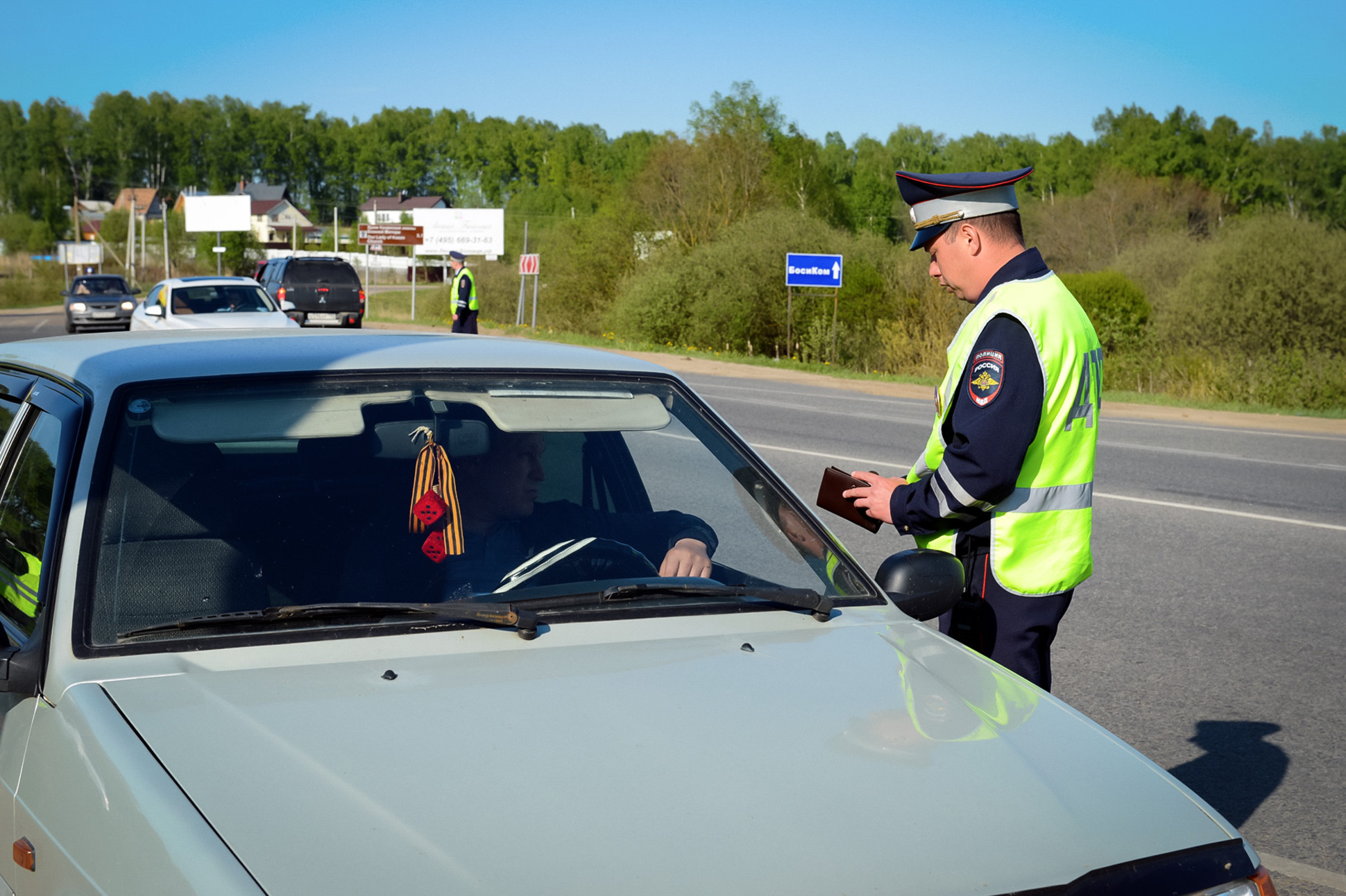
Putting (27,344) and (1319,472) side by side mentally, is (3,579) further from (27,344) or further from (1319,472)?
(1319,472)

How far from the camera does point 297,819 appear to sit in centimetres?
159

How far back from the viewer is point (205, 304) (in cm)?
1923

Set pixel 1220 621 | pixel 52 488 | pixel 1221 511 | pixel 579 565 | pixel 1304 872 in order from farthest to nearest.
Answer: pixel 1221 511 < pixel 1220 621 < pixel 1304 872 < pixel 579 565 < pixel 52 488

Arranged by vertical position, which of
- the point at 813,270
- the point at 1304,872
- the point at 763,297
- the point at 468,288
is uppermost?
the point at 813,270

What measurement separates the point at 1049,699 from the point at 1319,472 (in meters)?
11.7

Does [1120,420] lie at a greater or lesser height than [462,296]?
lesser

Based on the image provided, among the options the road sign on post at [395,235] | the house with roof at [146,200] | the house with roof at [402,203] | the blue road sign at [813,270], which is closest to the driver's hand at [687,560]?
the blue road sign at [813,270]

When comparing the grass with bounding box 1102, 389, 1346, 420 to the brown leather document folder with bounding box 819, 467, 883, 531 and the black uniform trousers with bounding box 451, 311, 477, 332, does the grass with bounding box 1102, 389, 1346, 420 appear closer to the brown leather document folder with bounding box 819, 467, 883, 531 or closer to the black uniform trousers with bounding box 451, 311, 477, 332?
the black uniform trousers with bounding box 451, 311, 477, 332

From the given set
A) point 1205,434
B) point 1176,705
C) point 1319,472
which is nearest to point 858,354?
point 1205,434

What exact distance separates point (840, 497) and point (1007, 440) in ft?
1.80

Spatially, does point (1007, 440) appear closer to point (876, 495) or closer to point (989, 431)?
point (989, 431)

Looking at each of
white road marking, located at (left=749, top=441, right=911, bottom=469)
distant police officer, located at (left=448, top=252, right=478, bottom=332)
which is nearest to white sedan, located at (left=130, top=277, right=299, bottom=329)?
distant police officer, located at (left=448, top=252, right=478, bottom=332)

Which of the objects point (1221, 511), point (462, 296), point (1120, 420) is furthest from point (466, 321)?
point (1221, 511)

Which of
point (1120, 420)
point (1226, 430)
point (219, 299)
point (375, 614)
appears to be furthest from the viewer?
point (219, 299)
